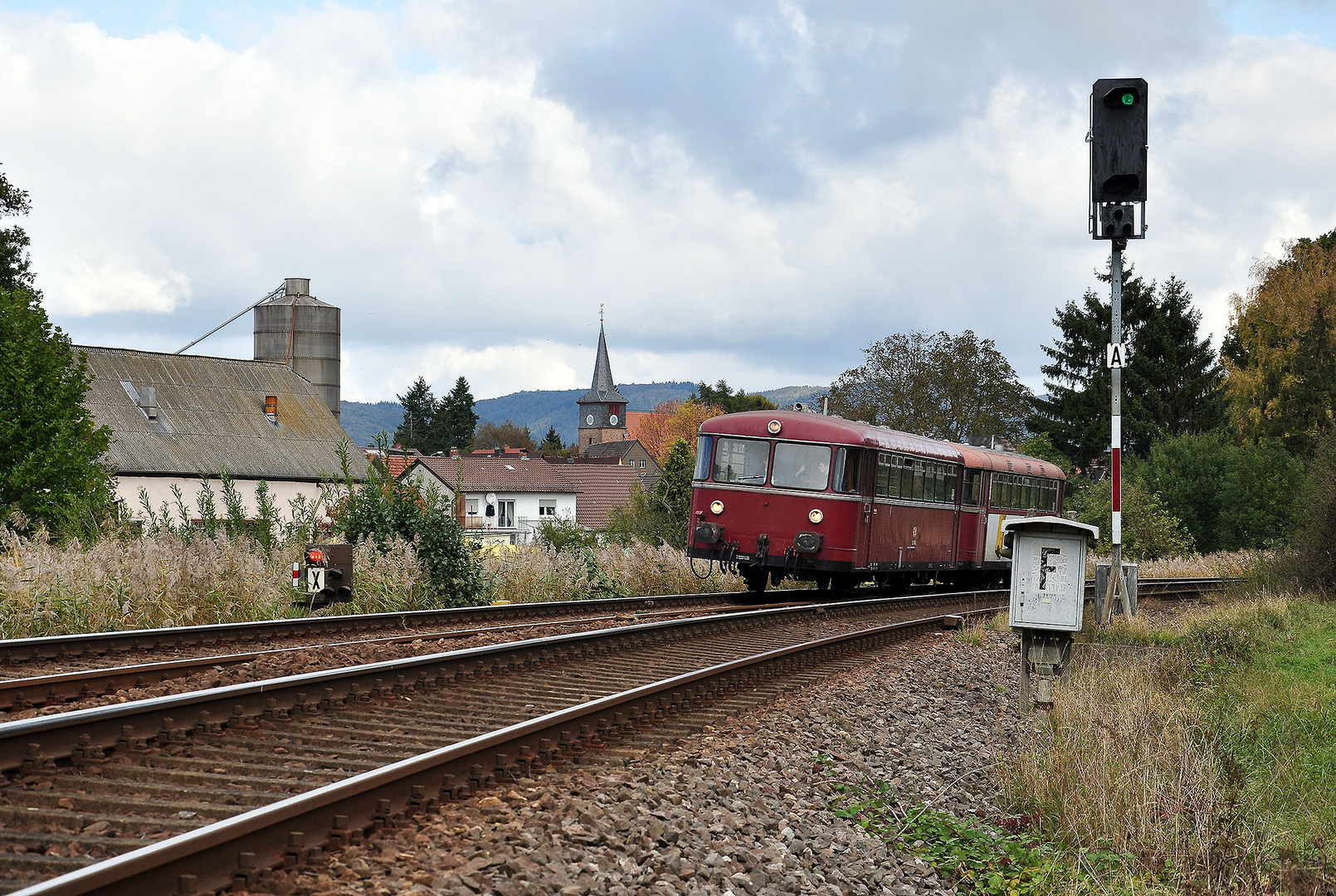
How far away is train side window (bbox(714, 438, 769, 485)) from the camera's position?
19062 mm

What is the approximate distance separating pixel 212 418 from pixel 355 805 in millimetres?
49889

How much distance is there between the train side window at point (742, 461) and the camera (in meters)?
19.1

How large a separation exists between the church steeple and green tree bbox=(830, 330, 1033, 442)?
12733 cm

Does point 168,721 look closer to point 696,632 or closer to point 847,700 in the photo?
point 847,700

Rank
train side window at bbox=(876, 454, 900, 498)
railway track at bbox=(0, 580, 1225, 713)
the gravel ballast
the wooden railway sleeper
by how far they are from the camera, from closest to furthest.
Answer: the wooden railway sleeper, the gravel ballast, railway track at bbox=(0, 580, 1225, 713), train side window at bbox=(876, 454, 900, 498)

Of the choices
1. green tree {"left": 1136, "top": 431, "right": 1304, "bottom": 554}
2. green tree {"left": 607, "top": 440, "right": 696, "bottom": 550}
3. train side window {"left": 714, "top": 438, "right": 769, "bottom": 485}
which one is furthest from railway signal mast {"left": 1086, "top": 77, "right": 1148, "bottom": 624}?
green tree {"left": 1136, "top": 431, "right": 1304, "bottom": 554}

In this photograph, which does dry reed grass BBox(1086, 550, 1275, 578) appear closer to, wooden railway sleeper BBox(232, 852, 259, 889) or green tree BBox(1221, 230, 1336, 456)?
green tree BBox(1221, 230, 1336, 456)

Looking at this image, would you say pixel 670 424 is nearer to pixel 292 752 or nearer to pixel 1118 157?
pixel 1118 157

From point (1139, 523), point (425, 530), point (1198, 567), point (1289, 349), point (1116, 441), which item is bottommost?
point (1198, 567)

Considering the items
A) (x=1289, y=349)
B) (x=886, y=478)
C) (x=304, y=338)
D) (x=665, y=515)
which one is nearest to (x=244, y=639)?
(x=886, y=478)

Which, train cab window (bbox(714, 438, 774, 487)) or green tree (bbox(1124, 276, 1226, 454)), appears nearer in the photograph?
train cab window (bbox(714, 438, 774, 487))

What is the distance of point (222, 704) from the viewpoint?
22.9 ft

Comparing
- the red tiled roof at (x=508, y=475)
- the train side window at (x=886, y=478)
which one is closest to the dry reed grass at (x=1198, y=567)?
the train side window at (x=886, y=478)

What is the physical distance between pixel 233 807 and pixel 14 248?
45.2 meters
